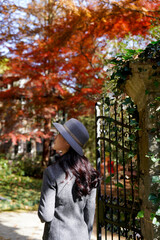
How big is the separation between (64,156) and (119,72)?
1.27 meters

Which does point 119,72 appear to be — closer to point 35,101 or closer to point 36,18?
point 35,101

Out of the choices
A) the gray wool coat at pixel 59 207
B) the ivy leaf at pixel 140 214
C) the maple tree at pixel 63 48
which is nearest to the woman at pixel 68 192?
the gray wool coat at pixel 59 207

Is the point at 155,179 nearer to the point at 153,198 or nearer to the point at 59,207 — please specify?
→ the point at 153,198

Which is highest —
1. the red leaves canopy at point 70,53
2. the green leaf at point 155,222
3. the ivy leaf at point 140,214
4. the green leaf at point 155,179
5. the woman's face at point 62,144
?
the red leaves canopy at point 70,53

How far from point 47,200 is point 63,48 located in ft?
23.7

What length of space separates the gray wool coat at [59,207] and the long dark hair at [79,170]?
46 mm

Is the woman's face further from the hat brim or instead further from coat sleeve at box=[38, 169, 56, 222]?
coat sleeve at box=[38, 169, 56, 222]

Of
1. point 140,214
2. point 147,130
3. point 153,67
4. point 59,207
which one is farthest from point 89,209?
point 153,67

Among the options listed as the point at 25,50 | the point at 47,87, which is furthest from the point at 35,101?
the point at 25,50

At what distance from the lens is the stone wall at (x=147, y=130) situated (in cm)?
240

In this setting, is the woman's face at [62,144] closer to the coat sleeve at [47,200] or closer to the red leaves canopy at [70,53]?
the coat sleeve at [47,200]

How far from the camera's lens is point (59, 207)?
194cm

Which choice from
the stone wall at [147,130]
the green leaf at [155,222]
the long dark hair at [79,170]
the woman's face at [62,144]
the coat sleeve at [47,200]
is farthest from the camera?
the stone wall at [147,130]

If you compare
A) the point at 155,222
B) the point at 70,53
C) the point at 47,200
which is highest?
the point at 70,53
